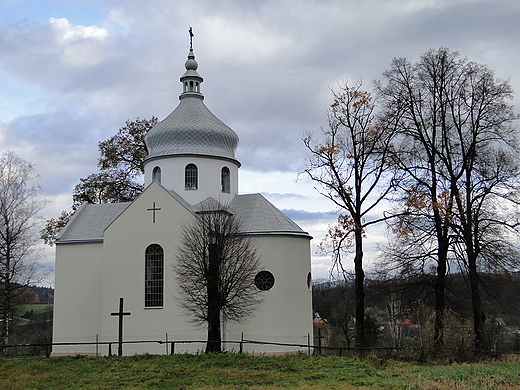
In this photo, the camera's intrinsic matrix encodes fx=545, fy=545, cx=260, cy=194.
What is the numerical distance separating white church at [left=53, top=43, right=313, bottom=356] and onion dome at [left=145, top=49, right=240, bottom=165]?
5 centimetres

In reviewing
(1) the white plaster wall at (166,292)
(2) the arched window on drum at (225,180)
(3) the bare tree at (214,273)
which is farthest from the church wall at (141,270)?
(2) the arched window on drum at (225,180)

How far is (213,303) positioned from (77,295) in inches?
321

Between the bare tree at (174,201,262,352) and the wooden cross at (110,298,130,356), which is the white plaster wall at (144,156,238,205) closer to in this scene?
the bare tree at (174,201,262,352)

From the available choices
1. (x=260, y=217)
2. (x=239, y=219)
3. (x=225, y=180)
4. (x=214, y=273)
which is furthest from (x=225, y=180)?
(x=214, y=273)

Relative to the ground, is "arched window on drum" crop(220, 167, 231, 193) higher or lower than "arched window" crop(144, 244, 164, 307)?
higher

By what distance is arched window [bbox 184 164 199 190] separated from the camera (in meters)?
26.0

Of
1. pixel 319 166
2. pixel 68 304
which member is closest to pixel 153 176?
pixel 68 304

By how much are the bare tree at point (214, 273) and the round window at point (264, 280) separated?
1.37 metres

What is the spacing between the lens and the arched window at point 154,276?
22.8m

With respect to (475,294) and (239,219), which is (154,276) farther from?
(475,294)

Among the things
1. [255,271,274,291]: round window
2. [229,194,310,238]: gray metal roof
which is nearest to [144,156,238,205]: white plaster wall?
[229,194,310,238]: gray metal roof

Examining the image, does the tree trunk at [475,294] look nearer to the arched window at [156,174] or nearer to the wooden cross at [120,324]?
the wooden cross at [120,324]

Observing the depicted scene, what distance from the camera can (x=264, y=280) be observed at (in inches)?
927

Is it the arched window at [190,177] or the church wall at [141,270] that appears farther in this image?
the arched window at [190,177]
